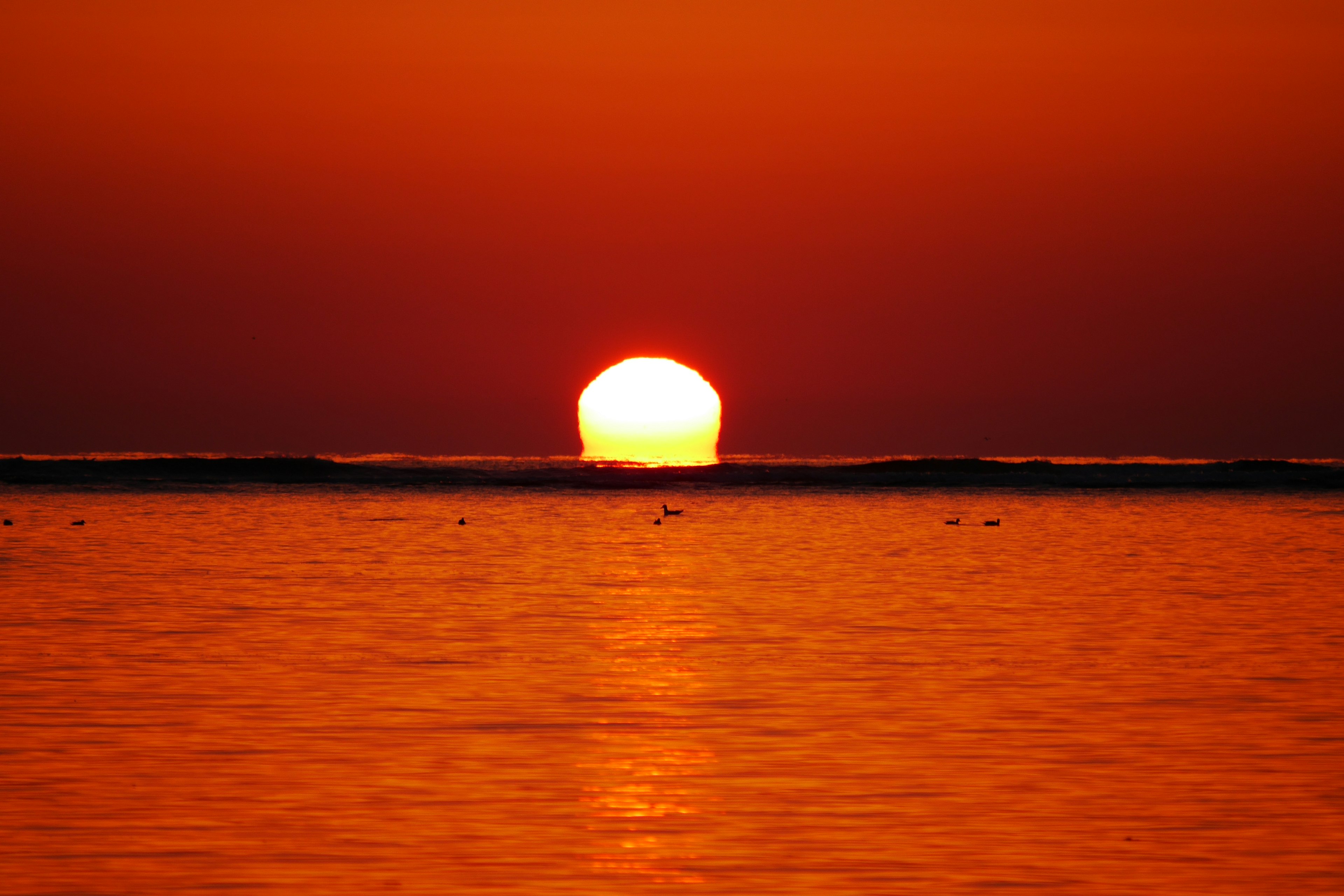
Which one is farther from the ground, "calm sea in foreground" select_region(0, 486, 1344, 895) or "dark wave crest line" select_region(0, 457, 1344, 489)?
"calm sea in foreground" select_region(0, 486, 1344, 895)

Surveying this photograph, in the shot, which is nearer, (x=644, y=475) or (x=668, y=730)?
(x=668, y=730)

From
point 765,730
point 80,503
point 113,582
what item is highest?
point 765,730

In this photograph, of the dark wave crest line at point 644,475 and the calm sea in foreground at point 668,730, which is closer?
the calm sea in foreground at point 668,730

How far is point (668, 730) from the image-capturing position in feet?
54.0

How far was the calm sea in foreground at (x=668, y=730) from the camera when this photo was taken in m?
11.4

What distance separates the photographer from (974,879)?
432 inches

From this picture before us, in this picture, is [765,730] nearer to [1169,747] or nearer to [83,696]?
[1169,747]

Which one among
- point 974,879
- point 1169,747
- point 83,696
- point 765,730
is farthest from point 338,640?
point 974,879

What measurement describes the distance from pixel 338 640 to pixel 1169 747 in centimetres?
1233

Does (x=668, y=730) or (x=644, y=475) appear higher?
(x=668, y=730)

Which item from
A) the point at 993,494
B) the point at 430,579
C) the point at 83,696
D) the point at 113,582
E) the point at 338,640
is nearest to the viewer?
the point at 83,696

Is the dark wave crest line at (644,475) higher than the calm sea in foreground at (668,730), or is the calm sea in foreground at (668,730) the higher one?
the calm sea in foreground at (668,730)

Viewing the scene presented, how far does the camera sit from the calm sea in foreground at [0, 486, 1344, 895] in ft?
37.5

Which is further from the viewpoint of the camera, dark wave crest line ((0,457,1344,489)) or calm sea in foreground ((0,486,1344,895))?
dark wave crest line ((0,457,1344,489))
